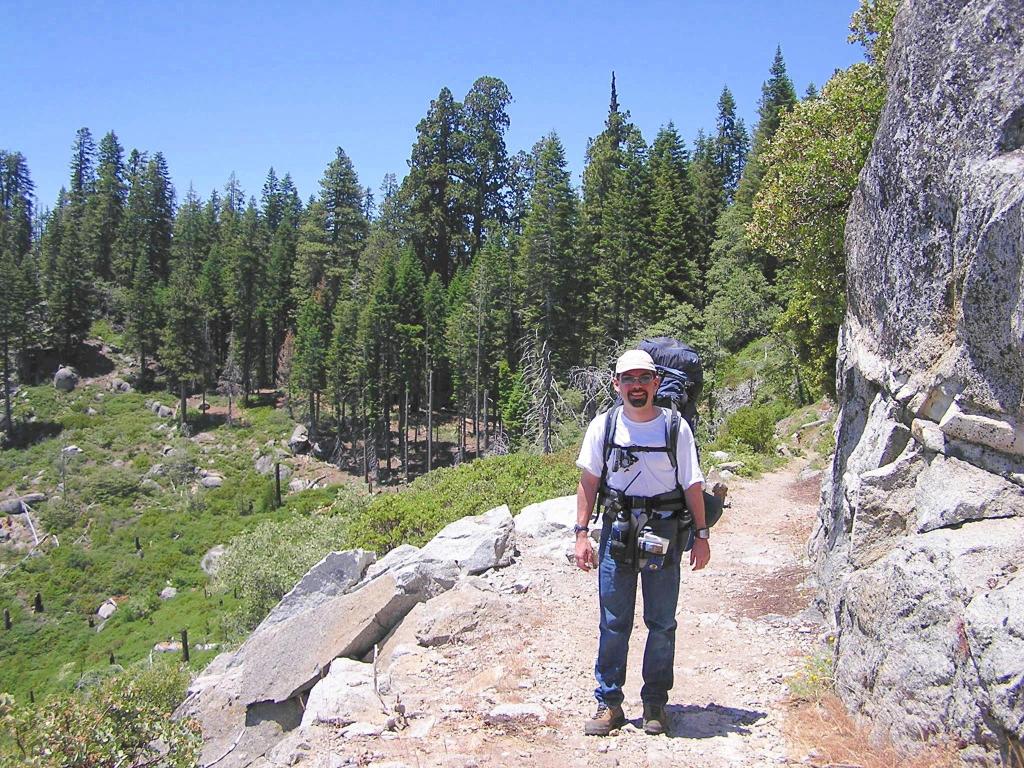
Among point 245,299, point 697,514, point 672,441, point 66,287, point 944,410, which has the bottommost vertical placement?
point 697,514

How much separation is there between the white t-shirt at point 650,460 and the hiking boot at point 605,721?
140 centimetres

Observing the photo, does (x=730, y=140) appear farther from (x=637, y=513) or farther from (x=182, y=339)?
(x=637, y=513)

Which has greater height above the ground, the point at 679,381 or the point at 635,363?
the point at 635,363

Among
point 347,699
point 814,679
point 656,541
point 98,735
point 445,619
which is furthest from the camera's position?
point 98,735

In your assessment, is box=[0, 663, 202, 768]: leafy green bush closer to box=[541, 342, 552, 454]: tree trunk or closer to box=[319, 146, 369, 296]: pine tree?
box=[541, 342, 552, 454]: tree trunk

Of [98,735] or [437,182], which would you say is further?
[437,182]

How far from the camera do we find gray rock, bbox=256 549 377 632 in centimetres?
996

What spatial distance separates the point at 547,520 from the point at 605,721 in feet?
17.9

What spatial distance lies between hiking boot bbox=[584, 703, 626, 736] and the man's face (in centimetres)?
192

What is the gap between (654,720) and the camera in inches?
186

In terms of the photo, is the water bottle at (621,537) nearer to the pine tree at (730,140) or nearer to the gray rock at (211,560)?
the gray rock at (211,560)

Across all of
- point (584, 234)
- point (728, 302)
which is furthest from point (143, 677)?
point (584, 234)

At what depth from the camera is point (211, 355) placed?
2484 inches

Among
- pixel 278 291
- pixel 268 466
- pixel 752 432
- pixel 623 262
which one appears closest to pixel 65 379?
pixel 278 291
